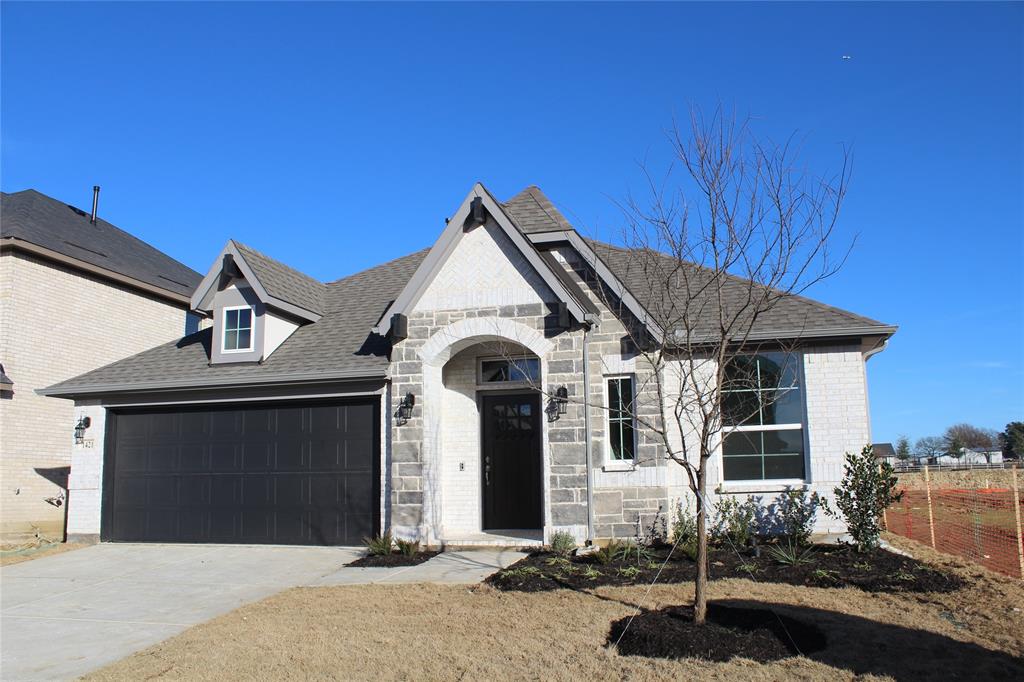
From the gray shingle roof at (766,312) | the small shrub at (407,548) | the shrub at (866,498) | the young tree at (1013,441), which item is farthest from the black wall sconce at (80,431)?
the young tree at (1013,441)

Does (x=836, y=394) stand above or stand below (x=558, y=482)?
above

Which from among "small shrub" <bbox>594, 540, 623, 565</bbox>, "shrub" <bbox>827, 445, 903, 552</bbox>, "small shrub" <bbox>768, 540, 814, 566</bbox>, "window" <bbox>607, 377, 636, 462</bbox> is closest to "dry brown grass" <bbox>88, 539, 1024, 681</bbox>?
"small shrub" <bbox>768, 540, 814, 566</bbox>

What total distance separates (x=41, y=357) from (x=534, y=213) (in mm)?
11884

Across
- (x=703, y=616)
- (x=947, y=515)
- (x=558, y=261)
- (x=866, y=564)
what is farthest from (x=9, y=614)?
(x=947, y=515)

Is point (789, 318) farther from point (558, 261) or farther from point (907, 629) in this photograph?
point (907, 629)

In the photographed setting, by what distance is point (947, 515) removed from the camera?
1717 centimetres

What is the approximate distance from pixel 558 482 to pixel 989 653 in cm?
654

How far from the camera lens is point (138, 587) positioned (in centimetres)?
1092

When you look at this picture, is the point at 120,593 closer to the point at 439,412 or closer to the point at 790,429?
the point at 439,412

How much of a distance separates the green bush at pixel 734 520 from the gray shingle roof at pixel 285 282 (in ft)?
29.9

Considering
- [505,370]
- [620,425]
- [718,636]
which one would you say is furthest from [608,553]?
[505,370]

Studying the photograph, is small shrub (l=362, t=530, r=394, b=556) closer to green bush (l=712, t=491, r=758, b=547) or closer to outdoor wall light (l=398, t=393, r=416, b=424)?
outdoor wall light (l=398, t=393, r=416, b=424)

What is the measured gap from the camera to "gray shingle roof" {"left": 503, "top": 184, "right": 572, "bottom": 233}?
1390 cm

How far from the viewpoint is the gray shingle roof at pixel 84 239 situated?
18453mm
